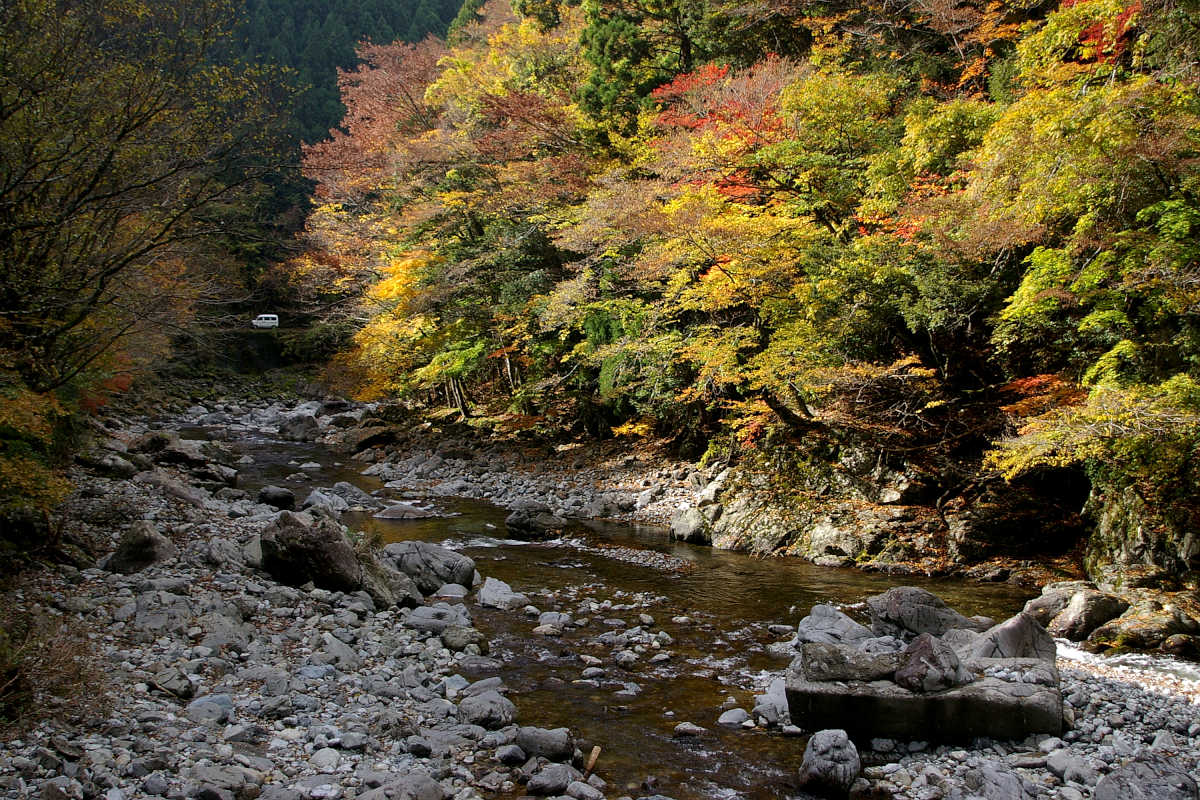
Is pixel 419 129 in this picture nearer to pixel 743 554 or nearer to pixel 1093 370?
pixel 743 554

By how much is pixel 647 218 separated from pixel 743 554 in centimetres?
640

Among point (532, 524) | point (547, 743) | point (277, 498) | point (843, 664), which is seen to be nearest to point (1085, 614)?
point (843, 664)

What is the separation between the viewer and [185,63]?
21.7 ft

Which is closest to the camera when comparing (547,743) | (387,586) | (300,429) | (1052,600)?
(547,743)

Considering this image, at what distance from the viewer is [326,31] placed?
168 ft

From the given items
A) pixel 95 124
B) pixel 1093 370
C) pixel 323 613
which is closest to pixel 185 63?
pixel 95 124

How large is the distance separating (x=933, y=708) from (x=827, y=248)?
8.47m

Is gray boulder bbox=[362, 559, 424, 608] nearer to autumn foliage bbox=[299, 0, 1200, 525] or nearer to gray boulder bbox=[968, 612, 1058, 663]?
autumn foliage bbox=[299, 0, 1200, 525]

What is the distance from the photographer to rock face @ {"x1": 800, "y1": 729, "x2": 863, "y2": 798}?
463cm

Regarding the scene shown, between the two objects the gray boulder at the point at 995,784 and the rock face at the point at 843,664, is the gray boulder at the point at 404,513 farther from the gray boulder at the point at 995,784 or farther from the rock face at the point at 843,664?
the gray boulder at the point at 995,784

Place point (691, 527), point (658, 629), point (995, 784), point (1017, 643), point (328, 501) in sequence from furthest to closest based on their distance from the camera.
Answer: point (328, 501) → point (691, 527) → point (658, 629) → point (1017, 643) → point (995, 784)

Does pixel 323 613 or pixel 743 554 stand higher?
pixel 323 613

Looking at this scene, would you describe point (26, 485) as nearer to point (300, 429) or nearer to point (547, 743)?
point (547, 743)

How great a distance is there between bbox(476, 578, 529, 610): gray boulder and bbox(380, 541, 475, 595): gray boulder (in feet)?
1.46
